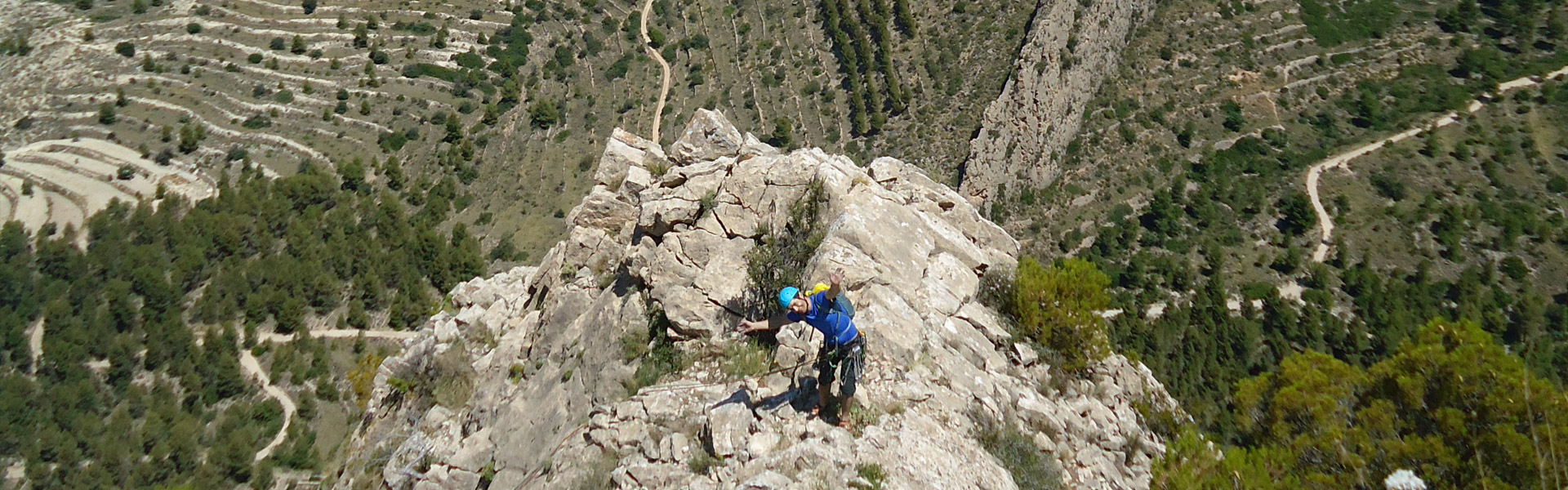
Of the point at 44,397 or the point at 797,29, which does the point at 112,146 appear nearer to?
the point at 44,397

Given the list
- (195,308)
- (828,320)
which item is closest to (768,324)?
(828,320)

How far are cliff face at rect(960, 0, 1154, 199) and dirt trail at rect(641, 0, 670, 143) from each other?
23.4 meters

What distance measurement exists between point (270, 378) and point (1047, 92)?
5317 centimetres

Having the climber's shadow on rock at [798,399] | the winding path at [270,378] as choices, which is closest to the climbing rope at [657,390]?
the climber's shadow on rock at [798,399]

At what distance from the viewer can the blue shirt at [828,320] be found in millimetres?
11789

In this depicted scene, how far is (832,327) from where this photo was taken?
11812 millimetres

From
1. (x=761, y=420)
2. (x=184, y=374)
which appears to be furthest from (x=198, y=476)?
(x=761, y=420)

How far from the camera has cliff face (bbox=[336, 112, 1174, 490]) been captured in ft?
41.0

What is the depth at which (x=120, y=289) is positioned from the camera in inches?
2154

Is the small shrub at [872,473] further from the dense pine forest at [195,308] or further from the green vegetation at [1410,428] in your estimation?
the dense pine forest at [195,308]

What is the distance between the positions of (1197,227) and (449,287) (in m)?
50.2

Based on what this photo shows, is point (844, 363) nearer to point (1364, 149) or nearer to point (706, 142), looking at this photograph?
point (706, 142)

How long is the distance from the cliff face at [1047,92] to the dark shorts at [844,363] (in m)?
47.5

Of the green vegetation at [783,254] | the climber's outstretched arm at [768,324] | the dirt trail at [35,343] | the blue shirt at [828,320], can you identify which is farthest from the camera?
the dirt trail at [35,343]
